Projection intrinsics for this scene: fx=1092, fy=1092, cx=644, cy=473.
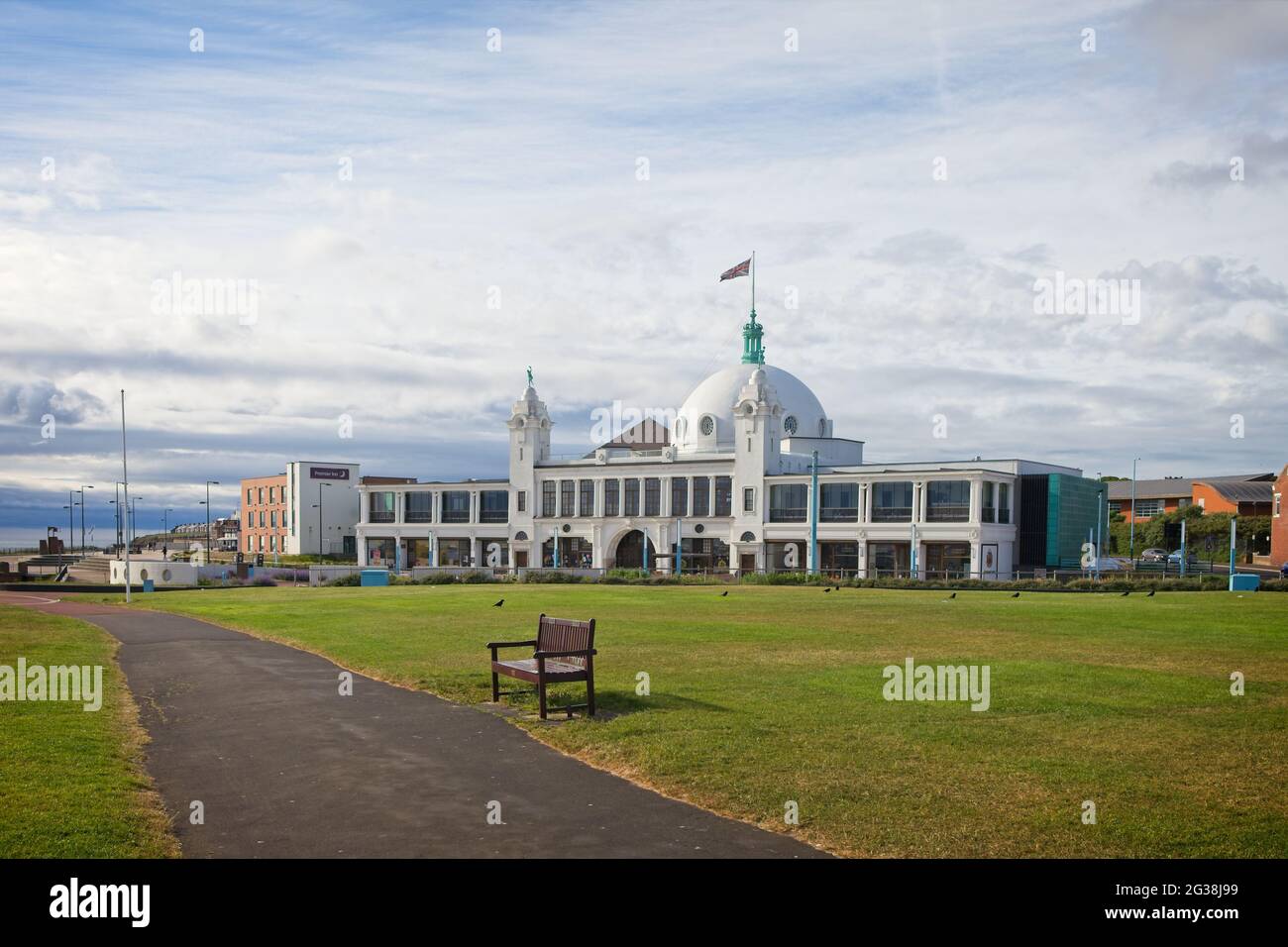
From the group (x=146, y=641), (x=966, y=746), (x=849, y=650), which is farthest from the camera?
(x=146, y=641)

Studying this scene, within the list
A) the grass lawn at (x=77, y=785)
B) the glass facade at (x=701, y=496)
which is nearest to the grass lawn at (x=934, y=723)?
the grass lawn at (x=77, y=785)

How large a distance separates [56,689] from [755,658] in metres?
10.1

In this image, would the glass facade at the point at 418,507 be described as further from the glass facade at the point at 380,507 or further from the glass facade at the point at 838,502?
the glass facade at the point at 838,502

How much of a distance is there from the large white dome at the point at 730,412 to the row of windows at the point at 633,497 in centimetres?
453

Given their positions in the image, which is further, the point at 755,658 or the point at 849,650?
the point at 849,650

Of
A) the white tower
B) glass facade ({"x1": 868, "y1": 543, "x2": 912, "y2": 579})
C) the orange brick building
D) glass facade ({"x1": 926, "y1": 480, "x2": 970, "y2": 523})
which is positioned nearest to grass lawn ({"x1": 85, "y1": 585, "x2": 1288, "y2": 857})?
glass facade ({"x1": 926, "y1": 480, "x2": 970, "y2": 523})

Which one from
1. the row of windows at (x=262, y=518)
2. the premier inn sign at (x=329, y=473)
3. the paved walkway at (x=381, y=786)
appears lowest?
the row of windows at (x=262, y=518)

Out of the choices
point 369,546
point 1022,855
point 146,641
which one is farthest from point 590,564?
point 1022,855

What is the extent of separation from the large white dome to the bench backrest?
69805mm

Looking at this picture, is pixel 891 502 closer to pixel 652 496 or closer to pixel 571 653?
pixel 652 496

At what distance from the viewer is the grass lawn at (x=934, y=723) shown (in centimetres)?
831

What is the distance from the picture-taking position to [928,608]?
30.5 metres

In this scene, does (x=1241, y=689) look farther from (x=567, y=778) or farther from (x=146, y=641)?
(x=146, y=641)

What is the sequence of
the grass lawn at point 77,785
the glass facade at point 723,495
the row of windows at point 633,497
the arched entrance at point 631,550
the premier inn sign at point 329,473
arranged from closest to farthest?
the grass lawn at point 77,785, the glass facade at point 723,495, the row of windows at point 633,497, the arched entrance at point 631,550, the premier inn sign at point 329,473
